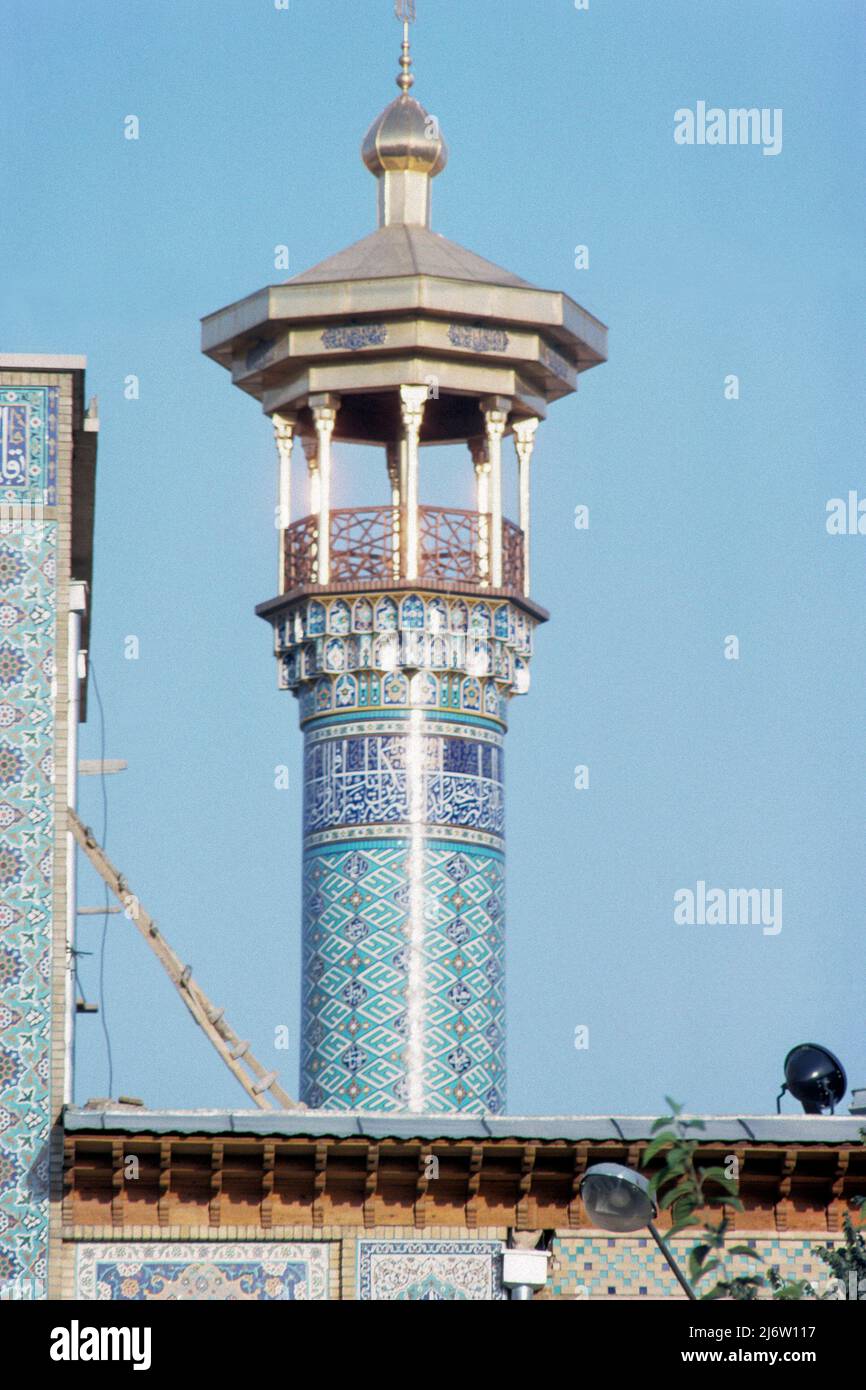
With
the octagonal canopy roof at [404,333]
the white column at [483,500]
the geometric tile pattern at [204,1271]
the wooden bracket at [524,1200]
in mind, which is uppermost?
the octagonal canopy roof at [404,333]

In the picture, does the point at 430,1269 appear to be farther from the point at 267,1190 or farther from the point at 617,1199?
the point at 617,1199

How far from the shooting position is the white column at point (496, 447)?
19.3 metres

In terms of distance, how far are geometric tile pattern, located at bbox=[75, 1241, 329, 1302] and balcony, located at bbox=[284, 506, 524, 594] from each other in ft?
19.5

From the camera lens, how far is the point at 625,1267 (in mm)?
14055

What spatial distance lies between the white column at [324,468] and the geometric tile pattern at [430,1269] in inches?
236

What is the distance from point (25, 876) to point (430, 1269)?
255 cm

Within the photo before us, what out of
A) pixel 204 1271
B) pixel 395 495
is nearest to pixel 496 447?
pixel 395 495

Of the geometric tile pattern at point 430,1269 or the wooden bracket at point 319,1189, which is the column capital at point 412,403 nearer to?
the wooden bracket at point 319,1189

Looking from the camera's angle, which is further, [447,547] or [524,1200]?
[447,547]

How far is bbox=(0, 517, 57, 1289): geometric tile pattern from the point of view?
13.8 m

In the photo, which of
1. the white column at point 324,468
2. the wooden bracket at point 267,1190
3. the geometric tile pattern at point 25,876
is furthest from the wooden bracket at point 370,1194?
the white column at point 324,468

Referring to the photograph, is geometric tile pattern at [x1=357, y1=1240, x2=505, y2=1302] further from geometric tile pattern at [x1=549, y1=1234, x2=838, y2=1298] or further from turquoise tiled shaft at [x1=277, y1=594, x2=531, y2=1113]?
turquoise tiled shaft at [x1=277, y1=594, x2=531, y2=1113]

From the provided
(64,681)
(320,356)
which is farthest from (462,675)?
(64,681)

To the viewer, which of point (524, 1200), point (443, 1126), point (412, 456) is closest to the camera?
point (524, 1200)
